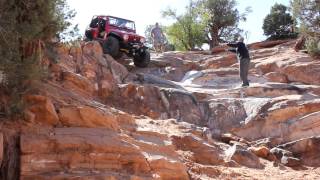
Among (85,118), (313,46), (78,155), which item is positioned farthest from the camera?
(313,46)

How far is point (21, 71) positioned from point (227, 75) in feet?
39.1

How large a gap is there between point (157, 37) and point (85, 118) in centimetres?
1562

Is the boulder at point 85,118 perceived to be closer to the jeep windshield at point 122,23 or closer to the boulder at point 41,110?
the boulder at point 41,110

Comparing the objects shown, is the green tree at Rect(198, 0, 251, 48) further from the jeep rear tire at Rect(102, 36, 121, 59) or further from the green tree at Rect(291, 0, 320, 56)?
the jeep rear tire at Rect(102, 36, 121, 59)

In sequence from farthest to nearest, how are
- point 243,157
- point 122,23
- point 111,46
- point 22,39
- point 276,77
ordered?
point 276,77 < point 122,23 < point 111,46 < point 243,157 < point 22,39

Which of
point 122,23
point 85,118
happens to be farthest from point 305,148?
point 122,23

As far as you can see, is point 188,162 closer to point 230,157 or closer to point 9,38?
point 230,157

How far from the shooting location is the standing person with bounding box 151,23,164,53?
73.9ft

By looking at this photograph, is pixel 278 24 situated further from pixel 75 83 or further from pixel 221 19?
pixel 75 83

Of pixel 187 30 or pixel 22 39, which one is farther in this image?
pixel 187 30

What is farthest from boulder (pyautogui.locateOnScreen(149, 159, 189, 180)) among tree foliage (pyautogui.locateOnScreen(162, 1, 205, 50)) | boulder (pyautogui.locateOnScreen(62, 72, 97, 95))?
tree foliage (pyautogui.locateOnScreen(162, 1, 205, 50))

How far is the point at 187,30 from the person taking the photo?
90.0 feet

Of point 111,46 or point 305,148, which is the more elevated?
point 111,46

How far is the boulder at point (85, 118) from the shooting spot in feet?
24.4
